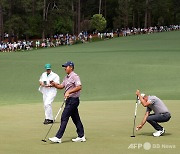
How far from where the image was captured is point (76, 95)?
11.8m

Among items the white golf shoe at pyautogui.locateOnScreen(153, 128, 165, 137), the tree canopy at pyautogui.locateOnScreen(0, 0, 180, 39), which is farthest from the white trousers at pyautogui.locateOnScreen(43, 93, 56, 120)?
the tree canopy at pyautogui.locateOnScreen(0, 0, 180, 39)

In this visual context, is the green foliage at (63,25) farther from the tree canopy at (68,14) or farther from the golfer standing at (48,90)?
the golfer standing at (48,90)

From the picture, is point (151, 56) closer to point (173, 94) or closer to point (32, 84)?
point (32, 84)

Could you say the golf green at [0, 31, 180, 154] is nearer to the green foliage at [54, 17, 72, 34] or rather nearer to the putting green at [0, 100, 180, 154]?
the putting green at [0, 100, 180, 154]

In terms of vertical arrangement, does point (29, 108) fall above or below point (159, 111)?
below

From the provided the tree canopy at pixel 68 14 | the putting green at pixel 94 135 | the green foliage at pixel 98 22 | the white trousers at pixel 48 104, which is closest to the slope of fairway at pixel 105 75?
the putting green at pixel 94 135

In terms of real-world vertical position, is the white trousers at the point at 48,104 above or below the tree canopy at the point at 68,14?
below

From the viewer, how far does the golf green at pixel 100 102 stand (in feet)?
38.0

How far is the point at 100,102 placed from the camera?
2350 cm

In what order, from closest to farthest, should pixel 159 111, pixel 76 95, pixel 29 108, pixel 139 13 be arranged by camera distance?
pixel 76 95 → pixel 159 111 → pixel 29 108 → pixel 139 13

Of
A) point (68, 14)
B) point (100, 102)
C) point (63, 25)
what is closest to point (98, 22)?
point (68, 14)

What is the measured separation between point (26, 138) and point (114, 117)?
5005mm

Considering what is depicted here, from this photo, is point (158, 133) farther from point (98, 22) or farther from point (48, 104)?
point (98, 22)

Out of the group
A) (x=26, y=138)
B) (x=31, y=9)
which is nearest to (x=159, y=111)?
(x=26, y=138)
